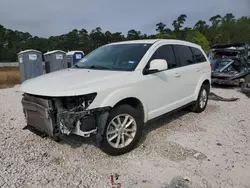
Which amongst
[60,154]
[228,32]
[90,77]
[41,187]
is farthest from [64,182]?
[228,32]

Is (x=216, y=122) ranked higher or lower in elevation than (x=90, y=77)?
lower

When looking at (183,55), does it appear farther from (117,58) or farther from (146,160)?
(146,160)

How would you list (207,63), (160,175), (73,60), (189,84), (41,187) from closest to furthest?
(41,187), (160,175), (189,84), (207,63), (73,60)

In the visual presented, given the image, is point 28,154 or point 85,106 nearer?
point 85,106

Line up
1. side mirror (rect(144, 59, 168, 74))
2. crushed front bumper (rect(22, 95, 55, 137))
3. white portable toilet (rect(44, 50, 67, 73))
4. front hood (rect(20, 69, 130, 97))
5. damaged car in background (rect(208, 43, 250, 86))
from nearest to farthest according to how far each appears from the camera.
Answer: front hood (rect(20, 69, 130, 97)) < crushed front bumper (rect(22, 95, 55, 137)) < side mirror (rect(144, 59, 168, 74)) < damaged car in background (rect(208, 43, 250, 86)) < white portable toilet (rect(44, 50, 67, 73))

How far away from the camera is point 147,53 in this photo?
395 cm

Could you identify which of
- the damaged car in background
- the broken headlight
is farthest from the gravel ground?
the damaged car in background

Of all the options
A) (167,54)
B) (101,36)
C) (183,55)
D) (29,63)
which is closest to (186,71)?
(183,55)

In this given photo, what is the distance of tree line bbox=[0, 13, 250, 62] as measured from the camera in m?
44.8

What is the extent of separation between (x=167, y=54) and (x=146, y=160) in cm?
209

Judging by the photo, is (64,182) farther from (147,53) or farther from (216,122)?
(216,122)

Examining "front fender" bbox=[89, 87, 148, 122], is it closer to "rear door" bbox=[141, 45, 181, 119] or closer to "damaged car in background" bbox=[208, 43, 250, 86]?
"rear door" bbox=[141, 45, 181, 119]

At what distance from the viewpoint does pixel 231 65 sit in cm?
1013

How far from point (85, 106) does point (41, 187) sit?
3.61 feet
